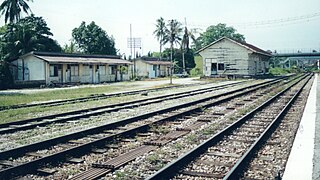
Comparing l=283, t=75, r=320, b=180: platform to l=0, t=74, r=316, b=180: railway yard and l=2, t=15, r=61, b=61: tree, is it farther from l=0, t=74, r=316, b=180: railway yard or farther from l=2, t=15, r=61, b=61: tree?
l=2, t=15, r=61, b=61: tree

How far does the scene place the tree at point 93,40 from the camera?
2781 inches

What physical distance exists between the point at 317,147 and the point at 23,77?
36.9 meters

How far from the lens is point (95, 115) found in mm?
13594

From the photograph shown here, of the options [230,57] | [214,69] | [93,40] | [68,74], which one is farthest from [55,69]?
[93,40]

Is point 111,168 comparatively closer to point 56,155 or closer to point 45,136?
point 56,155

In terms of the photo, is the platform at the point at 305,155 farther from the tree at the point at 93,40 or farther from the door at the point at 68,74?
the tree at the point at 93,40

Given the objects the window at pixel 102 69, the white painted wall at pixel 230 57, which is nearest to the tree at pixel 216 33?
the white painted wall at pixel 230 57

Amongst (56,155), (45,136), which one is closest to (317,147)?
(56,155)

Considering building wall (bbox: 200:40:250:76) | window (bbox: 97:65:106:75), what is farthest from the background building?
window (bbox: 97:65:106:75)

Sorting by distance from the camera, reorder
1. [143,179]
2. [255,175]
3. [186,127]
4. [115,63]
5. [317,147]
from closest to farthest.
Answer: [143,179]
[255,175]
[317,147]
[186,127]
[115,63]

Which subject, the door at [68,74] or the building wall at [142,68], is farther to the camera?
the building wall at [142,68]

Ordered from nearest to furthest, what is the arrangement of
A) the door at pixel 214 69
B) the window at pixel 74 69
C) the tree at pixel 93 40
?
1. the window at pixel 74 69
2. the door at pixel 214 69
3. the tree at pixel 93 40

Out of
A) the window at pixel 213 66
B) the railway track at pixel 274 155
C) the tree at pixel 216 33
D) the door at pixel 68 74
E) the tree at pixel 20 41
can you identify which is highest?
the tree at pixel 216 33

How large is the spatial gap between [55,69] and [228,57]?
26.1 m
